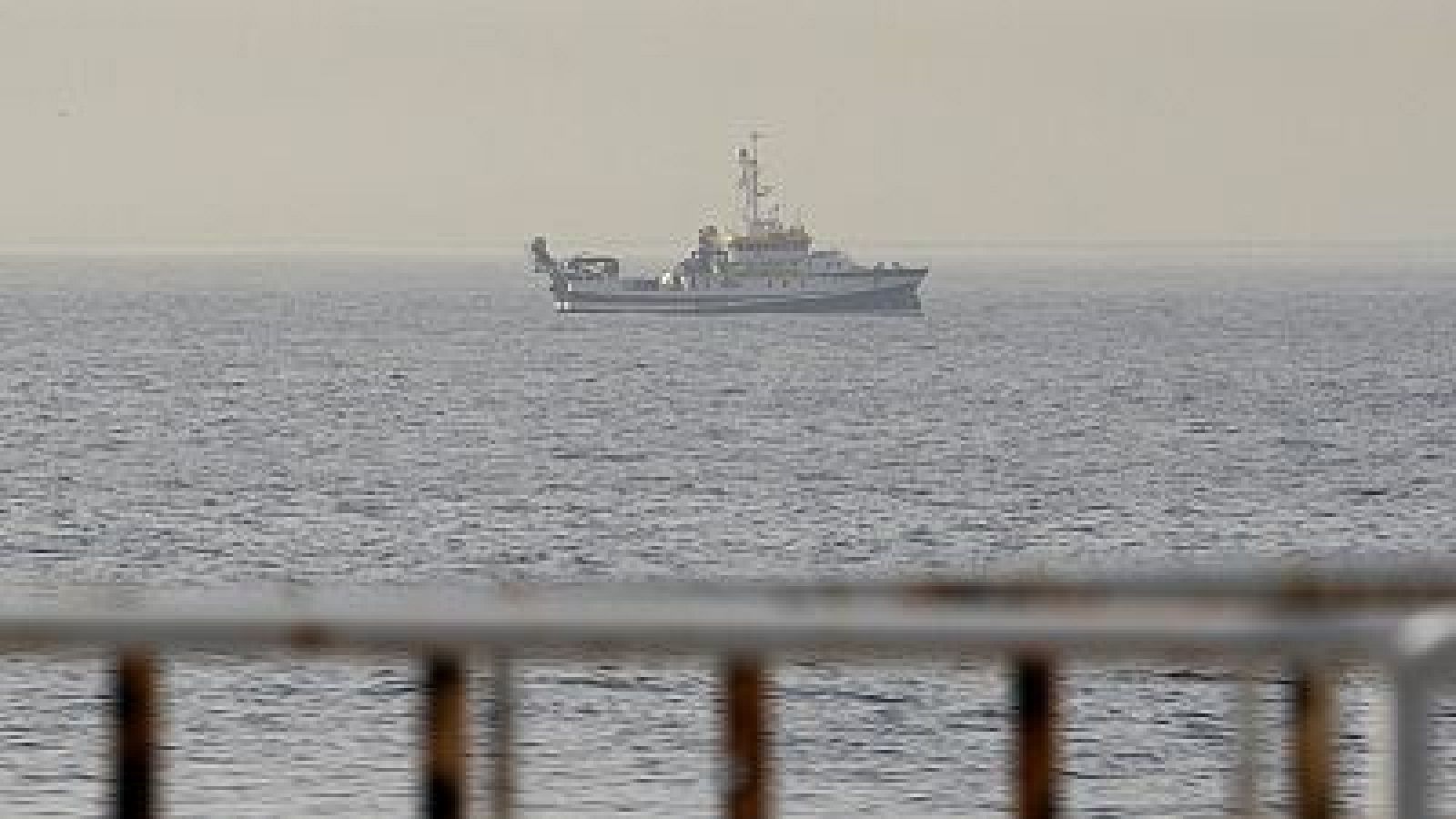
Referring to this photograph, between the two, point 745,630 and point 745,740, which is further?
point 745,740

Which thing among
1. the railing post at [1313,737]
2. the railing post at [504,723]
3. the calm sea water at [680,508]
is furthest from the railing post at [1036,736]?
the calm sea water at [680,508]

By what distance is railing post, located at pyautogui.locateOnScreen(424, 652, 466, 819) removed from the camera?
5.64 m

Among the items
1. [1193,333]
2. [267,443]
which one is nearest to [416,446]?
[267,443]

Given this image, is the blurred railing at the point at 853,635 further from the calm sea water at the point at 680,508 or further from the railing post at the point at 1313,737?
the calm sea water at the point at 680,508

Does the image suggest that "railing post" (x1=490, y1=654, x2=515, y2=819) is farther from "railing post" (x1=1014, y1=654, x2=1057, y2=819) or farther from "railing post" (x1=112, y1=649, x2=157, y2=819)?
"railing post" (x1=1014, y1=654, x2=1057, y2=819)

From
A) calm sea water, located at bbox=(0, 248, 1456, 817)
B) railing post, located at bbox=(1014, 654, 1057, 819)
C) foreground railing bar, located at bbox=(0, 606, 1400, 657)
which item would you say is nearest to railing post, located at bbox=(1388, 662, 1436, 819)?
foreground railing bar, located at bbox=(0, 606, 1400, 657)

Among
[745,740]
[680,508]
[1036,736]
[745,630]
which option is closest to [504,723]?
[745,740]

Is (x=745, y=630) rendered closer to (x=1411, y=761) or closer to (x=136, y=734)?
(x=1411, y=761)

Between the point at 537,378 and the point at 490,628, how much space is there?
13482 centimetres

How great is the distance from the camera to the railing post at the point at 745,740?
5512mm

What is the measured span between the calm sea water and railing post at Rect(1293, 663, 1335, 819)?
8082 millimetres

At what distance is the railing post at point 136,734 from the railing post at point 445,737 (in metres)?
0.47

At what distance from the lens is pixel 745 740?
5.57 meters

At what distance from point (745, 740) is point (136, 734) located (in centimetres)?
105
